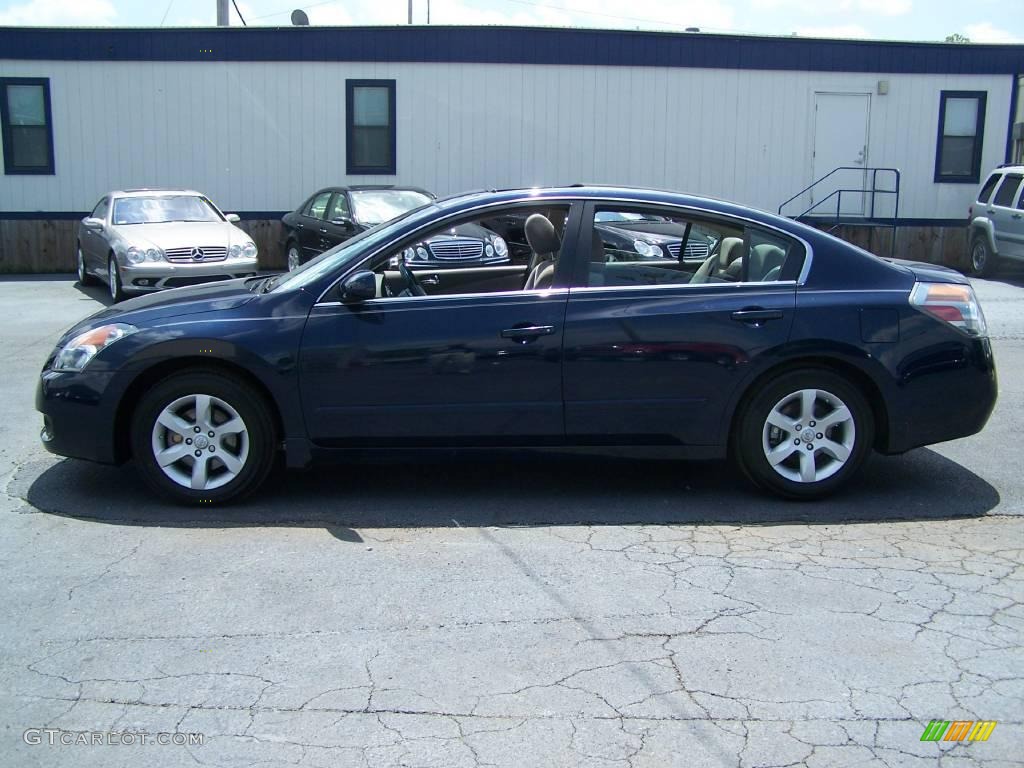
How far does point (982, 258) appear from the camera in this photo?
18.4m

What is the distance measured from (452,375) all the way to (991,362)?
287 cm

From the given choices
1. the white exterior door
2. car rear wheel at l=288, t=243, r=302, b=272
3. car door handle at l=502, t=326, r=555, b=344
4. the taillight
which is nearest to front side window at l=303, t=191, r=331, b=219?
car rear wheel at l=288, t=243, r=302, b=272

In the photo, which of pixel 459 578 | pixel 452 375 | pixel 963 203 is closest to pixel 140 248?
pixel 452 375

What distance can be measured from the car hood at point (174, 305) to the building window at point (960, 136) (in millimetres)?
17716

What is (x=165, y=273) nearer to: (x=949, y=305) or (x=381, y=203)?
(x=381, y=203)

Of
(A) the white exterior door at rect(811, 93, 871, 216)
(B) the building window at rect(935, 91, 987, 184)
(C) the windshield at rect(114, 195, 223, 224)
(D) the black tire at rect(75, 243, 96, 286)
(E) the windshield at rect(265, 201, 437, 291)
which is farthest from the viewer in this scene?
(B) the building window at rect(935, 91, 987, 184)

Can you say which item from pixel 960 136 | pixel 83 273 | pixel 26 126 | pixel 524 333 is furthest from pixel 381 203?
pixel 960 136

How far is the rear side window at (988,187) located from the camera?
18280 mm

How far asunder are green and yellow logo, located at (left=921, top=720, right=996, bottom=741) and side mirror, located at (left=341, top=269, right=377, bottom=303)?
3.26 metres

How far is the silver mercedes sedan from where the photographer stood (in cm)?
1339

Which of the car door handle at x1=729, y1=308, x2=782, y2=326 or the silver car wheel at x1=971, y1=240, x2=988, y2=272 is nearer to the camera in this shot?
the car door handle at x1=729, y1=308, x2=782, y2=326

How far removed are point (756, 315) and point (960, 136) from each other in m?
17.1

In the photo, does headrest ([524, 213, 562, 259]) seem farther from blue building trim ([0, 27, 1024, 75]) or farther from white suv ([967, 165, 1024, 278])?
blue building trim ([0, 27, 1024, 75])

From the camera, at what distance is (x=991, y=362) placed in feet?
19.3
